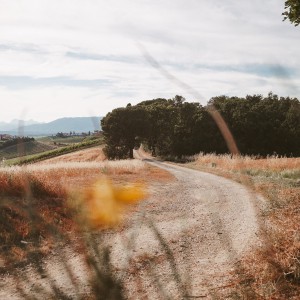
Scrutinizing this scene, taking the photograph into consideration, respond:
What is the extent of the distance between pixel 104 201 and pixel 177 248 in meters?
5.94

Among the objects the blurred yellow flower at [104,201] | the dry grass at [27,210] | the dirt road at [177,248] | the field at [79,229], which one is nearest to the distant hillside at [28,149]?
the blurred yellow flower at [104,201]

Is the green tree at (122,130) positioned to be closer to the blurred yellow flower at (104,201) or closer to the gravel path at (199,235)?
the blurred yellow flower at (104,201)

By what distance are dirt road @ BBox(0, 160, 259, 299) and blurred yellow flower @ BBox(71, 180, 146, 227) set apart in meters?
0.71

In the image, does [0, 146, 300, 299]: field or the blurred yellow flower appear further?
the blurred yellow flower

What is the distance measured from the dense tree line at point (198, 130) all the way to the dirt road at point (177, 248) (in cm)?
3756

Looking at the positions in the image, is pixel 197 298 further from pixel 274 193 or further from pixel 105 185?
pixel 105 185

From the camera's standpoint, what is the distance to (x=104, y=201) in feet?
44.3

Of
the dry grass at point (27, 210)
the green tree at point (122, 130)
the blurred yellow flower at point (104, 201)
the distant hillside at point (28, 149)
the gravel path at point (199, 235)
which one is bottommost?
the distant hillside at point (28, 149)

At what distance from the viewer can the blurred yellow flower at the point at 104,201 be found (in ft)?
35.8

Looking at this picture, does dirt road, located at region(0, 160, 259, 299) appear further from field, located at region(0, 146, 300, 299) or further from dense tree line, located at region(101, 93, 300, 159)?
dense tree line, located at region(101, 93, 300, 159)

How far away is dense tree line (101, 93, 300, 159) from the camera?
51406mm

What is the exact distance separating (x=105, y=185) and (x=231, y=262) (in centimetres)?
1115

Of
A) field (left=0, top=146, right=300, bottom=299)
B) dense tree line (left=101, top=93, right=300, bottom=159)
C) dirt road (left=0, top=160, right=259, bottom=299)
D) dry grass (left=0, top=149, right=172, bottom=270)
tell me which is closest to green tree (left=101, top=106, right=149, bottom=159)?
dense tree line (left=101, top=93, right=300, bottom=159)

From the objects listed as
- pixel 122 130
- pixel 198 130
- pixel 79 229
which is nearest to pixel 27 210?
pixel 79 229
